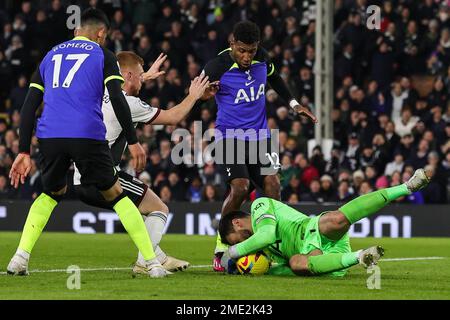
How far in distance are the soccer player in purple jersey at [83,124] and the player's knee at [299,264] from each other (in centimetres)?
120

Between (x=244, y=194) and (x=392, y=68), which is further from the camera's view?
(x=392, y=68)

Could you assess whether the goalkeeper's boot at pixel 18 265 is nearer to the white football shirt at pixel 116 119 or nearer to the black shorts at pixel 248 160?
the white football shirt at pixel 116 119

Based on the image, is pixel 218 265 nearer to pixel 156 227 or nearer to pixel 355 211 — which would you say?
pixel 156 227

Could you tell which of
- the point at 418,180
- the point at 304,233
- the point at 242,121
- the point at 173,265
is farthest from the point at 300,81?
the point at 304,233

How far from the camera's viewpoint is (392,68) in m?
23.2

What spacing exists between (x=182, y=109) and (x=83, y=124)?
1107 millimetres

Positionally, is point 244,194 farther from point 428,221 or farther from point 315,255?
point 428,221

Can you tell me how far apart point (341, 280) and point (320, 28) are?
12162 mm

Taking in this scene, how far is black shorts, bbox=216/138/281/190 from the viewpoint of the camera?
12203 mm

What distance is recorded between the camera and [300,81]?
2345 centimetres

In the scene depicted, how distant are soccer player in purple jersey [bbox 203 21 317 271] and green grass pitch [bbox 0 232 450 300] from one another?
105 centimetres

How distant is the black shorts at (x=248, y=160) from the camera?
40.0 feet

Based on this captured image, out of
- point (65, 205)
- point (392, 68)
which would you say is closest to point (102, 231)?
point (65, 205)

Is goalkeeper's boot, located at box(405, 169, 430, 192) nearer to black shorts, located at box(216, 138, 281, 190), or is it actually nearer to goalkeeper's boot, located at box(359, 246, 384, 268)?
goalkeeper's boot, located at box(359, 246, 384, 268)
